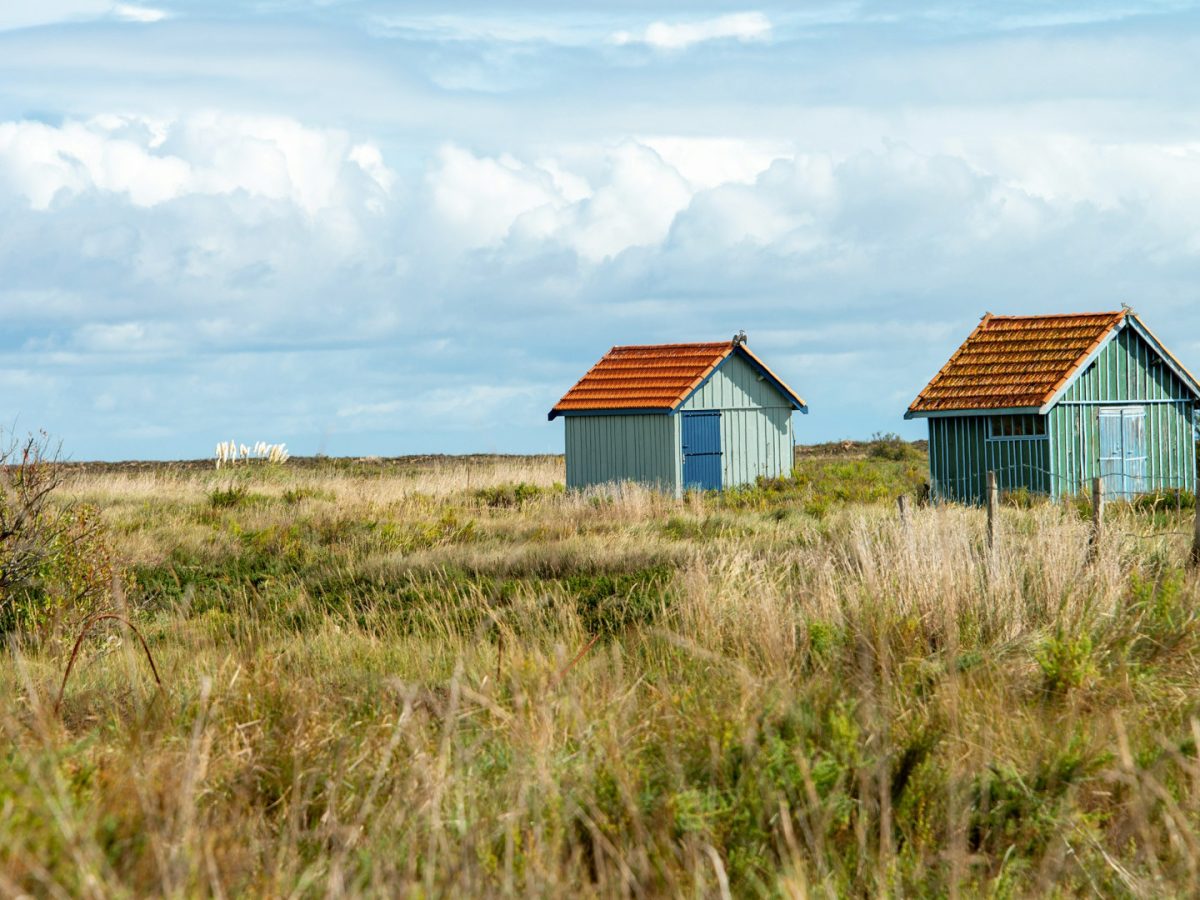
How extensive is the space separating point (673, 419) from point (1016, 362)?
22.5 ft

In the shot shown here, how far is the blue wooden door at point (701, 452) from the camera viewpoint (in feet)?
88.0

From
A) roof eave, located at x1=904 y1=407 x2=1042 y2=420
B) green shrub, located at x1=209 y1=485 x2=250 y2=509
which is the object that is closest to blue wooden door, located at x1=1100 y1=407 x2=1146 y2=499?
roof eave, located at x1=904 y1=407 x2=1042 y2=420

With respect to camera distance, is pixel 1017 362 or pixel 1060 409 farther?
pixel 1017 362

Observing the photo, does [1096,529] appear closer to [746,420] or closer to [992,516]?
[992,516]

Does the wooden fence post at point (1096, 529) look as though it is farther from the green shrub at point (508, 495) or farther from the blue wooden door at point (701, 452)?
the blue wooden door at point (701, 452)

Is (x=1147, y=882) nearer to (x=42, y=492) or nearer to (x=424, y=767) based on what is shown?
(x=424, y=767)

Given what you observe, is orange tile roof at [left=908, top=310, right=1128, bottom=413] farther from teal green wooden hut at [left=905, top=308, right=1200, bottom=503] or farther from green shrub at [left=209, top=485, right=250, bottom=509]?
green shrub at [left=209, top=485, right=250, bottom=509]

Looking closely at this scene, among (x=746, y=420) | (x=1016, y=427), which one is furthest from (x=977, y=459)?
(x=746, y=420)

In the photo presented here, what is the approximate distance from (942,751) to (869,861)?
3.35ft

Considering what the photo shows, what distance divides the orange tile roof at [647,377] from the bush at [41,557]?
16.2 m

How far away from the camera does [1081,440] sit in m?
22.8

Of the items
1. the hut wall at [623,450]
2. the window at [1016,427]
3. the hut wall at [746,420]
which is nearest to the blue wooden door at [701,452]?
the hut wall at [746,420]

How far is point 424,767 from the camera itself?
418 centimetres

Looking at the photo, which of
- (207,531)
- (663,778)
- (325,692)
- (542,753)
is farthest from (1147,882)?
(207,531)
